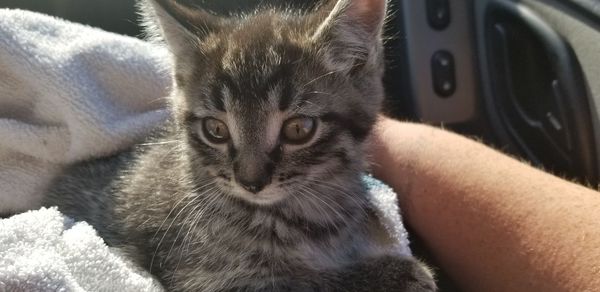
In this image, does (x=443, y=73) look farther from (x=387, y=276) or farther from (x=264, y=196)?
(x=264, y=196)

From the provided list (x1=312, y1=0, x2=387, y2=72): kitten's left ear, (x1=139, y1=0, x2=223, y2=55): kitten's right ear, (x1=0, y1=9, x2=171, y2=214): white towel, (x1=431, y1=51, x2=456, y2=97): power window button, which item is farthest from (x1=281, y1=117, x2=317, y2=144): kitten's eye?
(x1=431, y1=51, x2=456, y2=97): power window button

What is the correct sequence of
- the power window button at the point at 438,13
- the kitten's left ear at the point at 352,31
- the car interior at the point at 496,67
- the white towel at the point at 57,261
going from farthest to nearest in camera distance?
the power window button at the point at 438,13, the car interior at the point at 496,67, the kitten's left ear at the point at 352,31, the white towel at the point at 57,261

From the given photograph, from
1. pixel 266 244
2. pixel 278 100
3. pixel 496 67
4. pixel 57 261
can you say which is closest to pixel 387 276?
pixel 266 244

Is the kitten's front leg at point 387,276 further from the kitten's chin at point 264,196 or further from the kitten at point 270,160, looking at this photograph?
the kitten's chin at point 264,196

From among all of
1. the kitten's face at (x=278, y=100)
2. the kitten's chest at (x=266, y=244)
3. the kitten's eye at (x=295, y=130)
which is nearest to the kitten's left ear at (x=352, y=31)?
the kitten's face at (x=278, y=100)

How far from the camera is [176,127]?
1.12 m

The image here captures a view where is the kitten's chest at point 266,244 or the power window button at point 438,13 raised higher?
the power window button at point 438,13

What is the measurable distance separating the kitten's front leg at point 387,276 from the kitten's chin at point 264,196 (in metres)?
0.20

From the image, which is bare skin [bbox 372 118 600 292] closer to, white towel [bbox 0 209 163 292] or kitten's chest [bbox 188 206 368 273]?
kitten's chest [bbox 188 206 368 273]

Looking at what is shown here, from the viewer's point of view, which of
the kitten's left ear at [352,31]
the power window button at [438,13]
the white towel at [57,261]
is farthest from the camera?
the power window button at [438,13]

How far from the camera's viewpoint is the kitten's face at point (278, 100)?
91 cm

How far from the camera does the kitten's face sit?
0.91m

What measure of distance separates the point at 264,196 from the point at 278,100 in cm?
14

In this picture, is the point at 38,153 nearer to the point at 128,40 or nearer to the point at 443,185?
the point at 128,40
